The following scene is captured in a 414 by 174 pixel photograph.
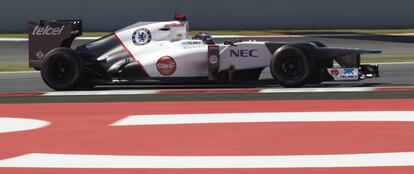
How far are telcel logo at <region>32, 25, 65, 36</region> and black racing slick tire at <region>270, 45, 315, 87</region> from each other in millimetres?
3458

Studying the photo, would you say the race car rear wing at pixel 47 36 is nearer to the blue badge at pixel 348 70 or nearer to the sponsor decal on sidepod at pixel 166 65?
the sponsor decal on sidepod at pixel 166 65

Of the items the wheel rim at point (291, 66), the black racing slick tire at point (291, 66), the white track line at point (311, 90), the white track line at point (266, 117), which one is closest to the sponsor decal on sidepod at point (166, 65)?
the white track line at point (311, 90)

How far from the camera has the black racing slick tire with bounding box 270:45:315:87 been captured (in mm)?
13328

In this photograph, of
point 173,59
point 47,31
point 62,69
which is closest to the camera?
point 173,59

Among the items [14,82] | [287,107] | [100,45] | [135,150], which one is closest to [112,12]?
[14,82]

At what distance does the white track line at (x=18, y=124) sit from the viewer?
9.95 meters

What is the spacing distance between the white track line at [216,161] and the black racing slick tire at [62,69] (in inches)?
247

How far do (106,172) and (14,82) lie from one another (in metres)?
10.1

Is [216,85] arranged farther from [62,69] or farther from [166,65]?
[62,69]

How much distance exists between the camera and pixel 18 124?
410 inches

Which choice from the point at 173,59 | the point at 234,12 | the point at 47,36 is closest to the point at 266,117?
the point at 173,59

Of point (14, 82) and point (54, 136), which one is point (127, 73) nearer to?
point (14, 82)

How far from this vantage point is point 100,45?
569 inches

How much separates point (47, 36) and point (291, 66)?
385 centimetres
